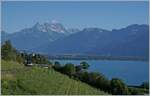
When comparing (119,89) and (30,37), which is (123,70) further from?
(30,37)

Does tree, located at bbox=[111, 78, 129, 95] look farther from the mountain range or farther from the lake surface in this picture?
the lake surface

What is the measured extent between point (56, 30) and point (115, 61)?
163 m

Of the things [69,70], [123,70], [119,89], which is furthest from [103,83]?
[123,70]

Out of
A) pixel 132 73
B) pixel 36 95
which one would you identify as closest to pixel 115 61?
pixel 132 73

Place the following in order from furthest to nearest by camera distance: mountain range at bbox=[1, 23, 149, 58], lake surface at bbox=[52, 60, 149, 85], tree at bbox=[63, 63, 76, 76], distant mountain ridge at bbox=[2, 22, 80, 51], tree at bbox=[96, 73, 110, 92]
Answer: distant mountain ridge at bbox=[2, 22, 80, 51]
mountain range at bbox=[1, 23, 149, 58]
lake surface at bbox=[52, 60, 149, 85]
tree at bbox=[63, 63, 76, 76]
tree at bbox=[96, 73, 110, 92]

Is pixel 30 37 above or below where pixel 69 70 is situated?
above

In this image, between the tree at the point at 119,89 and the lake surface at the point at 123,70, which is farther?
the lake surface at the point at 123,70

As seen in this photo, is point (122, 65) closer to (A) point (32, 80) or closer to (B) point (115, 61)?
(B) point (115, 61)

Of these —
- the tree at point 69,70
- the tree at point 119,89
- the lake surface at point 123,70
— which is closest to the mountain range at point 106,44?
the lake surface at point 123,70

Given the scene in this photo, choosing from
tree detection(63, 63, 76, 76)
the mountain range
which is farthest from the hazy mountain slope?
tree detection(63, 63, 76, 76)

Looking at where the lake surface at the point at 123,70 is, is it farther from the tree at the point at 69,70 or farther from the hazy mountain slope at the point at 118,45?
the hazy mountain slope at the point at 118,45

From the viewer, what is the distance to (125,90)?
35.6ft

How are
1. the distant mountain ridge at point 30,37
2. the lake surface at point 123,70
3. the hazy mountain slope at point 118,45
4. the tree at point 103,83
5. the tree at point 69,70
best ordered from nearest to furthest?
the tree at point 103,83
the tree at point 69,70
the lake surface at point 123,70
the distant mountain ridge at point 30,37
the hazy mountain slope at point 118,45

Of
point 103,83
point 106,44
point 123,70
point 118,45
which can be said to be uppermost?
point 106,44
